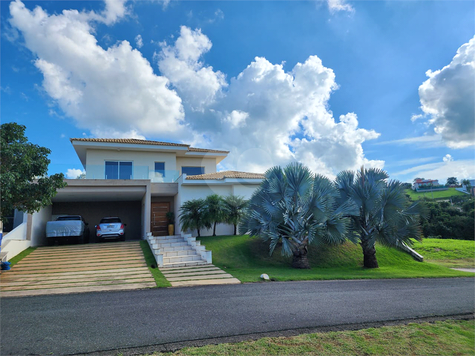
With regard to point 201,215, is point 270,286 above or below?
below

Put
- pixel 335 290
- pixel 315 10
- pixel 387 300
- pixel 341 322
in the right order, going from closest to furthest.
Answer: pixel 341 322
pixel 387 300
pixel 335 290
pixel 315 10

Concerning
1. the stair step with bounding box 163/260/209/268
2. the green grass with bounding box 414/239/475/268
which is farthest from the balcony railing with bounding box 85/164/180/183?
the green grass with bounding box 414/239/475/268

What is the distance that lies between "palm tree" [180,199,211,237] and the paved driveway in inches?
115

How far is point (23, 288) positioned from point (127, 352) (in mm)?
6525

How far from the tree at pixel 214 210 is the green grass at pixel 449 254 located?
12.4 meters

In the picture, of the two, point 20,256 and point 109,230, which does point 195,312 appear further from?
point 109,230

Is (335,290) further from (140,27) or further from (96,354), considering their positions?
(140,27)

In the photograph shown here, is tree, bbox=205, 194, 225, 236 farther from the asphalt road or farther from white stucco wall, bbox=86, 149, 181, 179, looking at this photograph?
the asphalt road

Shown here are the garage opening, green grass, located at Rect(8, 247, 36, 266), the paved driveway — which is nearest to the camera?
the paved driveway

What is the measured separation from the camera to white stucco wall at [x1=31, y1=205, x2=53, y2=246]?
15703 mm

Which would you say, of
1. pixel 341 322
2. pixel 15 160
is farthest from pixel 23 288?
pixel 341 322

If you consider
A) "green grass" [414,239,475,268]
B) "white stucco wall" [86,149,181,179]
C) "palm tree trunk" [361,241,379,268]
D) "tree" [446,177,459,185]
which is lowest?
"green grass" [414,239,475,268]

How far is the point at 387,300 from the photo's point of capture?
729 cm

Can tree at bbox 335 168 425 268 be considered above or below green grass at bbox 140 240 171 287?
above
